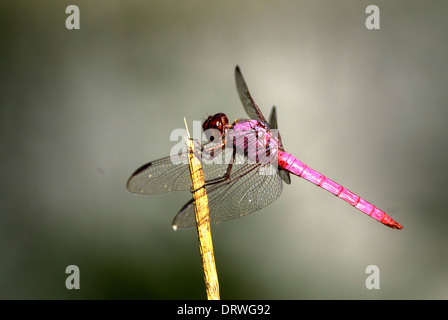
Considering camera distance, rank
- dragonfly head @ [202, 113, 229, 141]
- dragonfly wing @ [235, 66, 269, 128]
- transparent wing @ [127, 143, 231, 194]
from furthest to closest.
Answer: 1. dragonfly wing @ [235, 66, 269, 128]
2. dragonfly head @ [202, 113, 229, 141]
3. transparent wing @ [127, 143, 231, 194]

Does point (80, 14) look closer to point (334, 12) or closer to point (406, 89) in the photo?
point (334, 12)

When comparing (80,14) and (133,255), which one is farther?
(80,14)

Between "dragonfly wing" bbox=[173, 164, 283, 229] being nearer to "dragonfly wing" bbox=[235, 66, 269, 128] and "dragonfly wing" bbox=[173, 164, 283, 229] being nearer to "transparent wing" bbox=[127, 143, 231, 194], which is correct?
"transparent wing" bbox=[127, 143, 231, 194]

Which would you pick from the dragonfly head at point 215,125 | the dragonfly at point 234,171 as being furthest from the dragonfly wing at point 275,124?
the dragonfly head at point 215,125

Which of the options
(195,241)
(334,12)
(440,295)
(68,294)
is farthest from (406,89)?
(68,294)

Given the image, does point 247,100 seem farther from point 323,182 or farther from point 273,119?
point 323,182

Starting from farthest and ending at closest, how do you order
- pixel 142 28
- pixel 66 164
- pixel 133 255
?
1. pixel 142 28
2. pixel 66 164
3. pixel 133 255

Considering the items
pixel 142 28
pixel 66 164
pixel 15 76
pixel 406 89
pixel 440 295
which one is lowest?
pixel 440 295

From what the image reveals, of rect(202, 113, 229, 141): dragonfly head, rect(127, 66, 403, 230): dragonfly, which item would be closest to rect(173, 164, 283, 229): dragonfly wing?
rect(127, 66, 403, 230): dragonfly

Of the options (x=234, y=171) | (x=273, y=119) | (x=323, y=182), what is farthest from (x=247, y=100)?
(x=323, y=182)
